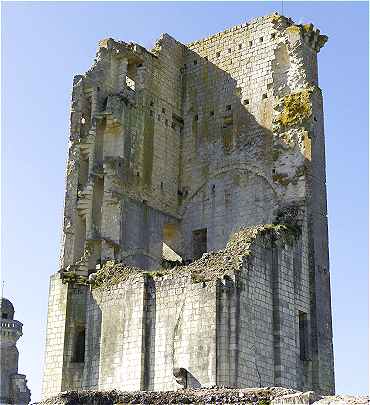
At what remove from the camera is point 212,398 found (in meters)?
13.6

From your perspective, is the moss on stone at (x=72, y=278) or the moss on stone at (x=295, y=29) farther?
the moss on stone at (x=295, y=29)

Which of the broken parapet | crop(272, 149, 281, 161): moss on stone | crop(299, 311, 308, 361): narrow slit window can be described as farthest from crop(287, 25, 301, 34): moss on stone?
crop(299, 311, 308, 361): narrow slit window

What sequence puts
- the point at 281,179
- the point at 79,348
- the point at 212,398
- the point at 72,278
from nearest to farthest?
the point at 212,398 → the point at 79,348 → the point at 72,278 → the point at 281,179

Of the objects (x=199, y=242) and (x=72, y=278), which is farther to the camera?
(x=199, y=242)

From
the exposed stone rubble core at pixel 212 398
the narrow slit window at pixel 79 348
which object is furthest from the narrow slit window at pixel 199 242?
the exposed stone rubble core at pixel 212 398

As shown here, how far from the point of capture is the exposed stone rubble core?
12.4 m

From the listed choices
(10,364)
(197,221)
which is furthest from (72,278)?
(10,364)

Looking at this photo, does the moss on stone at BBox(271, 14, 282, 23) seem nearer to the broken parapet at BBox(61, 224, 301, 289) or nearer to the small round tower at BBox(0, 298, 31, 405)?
the broken parapet at BBox(61, 224, 301, 289)

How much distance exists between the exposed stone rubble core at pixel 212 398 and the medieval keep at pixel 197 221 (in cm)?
512

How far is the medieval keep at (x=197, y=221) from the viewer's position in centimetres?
2077

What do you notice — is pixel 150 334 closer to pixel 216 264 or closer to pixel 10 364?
pixel 216 264

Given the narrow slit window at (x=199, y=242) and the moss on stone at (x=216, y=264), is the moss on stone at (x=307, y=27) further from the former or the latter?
the narrow slit window at (x=199, y=242)

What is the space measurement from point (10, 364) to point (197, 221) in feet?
47.4

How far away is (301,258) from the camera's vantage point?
23.1 m
